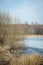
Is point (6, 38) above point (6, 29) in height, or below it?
below

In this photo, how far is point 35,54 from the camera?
5.36ft

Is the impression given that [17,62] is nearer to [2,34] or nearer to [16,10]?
[2,34]

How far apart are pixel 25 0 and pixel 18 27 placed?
0.36 metres

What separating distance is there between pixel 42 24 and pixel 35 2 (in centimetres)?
30

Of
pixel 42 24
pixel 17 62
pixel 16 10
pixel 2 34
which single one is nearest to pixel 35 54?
pixel 17 62

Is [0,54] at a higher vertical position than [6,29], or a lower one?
lower

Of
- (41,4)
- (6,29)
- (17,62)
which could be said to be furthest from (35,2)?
(17,62)

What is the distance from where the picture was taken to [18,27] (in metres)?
1.70

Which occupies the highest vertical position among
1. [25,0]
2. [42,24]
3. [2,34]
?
[25,0]

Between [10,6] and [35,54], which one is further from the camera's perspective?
[10,6]

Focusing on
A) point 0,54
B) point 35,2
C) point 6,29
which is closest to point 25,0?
point 35,2

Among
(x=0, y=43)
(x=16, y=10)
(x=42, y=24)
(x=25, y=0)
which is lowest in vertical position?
(x=0, y=43)

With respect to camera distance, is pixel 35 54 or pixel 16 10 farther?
pixel 16 10

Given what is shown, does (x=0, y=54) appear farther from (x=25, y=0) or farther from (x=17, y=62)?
(x=25, y=0)
